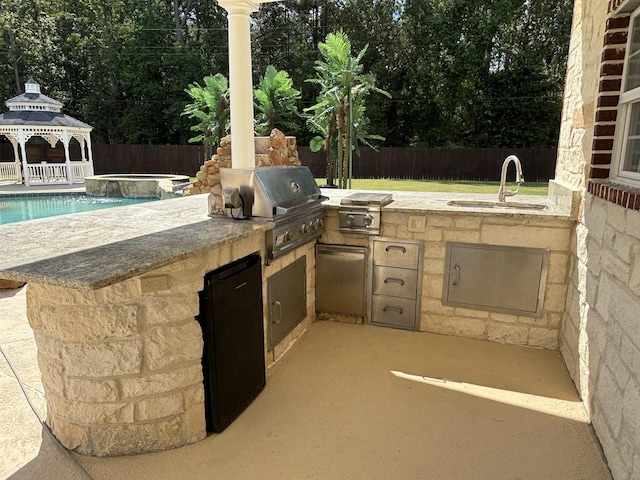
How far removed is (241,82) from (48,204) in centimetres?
1087

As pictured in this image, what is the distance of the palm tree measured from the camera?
14.3m

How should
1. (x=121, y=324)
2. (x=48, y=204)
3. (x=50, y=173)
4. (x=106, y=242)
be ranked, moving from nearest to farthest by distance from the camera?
(x=121, y=324)
(x=106, y=242)
(x=48, y=204)
(x=50, y=173)

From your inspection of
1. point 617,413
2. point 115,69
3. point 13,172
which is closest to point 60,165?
point 13,172

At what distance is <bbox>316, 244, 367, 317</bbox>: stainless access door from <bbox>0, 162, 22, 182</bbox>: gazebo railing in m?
17.2

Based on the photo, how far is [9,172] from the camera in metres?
16.9

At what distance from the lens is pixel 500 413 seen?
2.76m

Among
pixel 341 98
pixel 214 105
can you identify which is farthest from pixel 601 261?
pixel 214 105

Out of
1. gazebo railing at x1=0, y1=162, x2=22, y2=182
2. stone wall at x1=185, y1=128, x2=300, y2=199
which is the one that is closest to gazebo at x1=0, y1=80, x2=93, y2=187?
gazebo railing at x1=0, y1=162, x2=22, y2=182

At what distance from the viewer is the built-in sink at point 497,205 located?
12.7 ft

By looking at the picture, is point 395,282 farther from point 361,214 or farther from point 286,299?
point 286,299

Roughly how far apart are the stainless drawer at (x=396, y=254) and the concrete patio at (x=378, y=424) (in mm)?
714

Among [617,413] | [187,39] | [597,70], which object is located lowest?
[617,413]

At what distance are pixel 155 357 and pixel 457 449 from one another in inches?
66.9

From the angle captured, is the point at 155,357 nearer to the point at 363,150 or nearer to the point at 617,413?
the point at 617,413
